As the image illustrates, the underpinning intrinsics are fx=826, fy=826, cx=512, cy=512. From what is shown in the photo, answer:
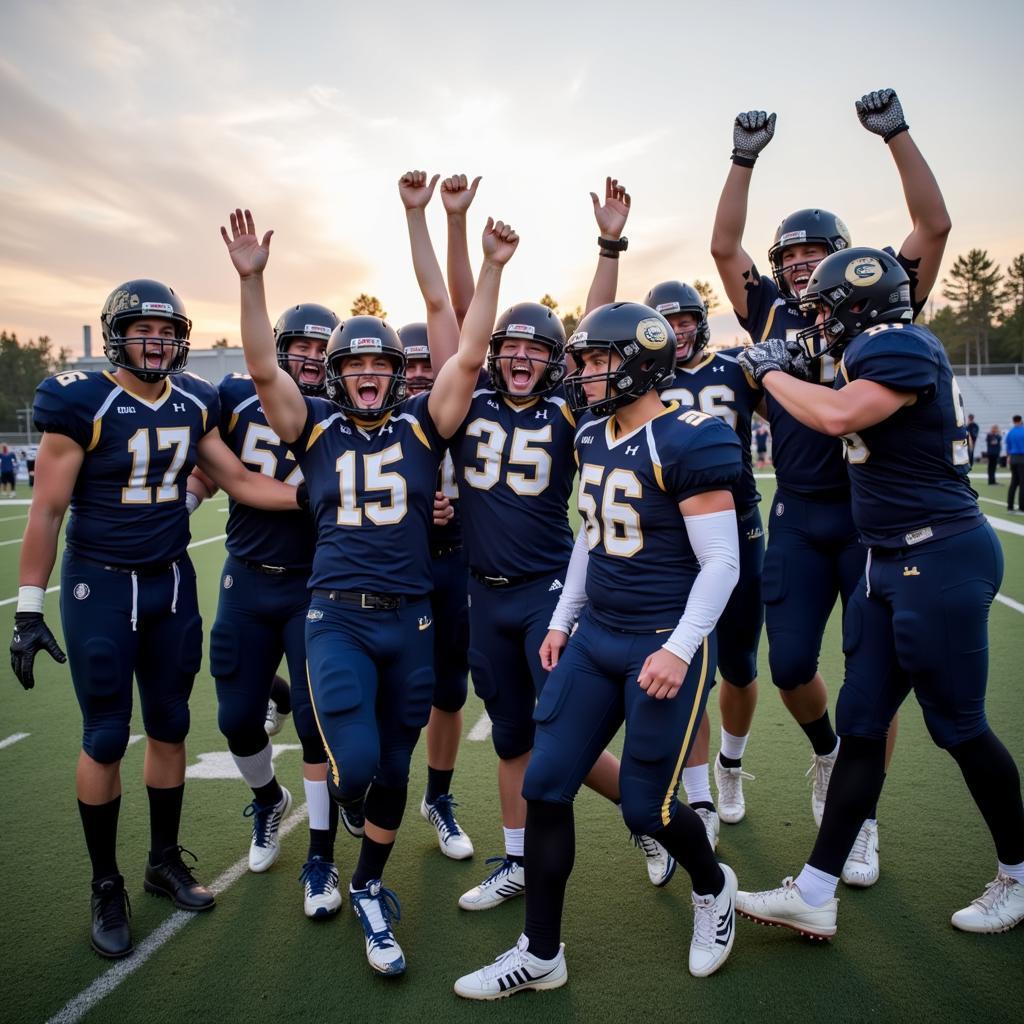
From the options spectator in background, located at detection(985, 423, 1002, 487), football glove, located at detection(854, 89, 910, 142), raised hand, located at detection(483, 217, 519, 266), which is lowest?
spectator in background, located at detection(985, 423, 1002, 487)

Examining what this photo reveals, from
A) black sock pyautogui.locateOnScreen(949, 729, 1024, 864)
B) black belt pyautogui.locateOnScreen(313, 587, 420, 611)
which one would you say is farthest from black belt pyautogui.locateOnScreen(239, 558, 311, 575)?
black sock pyautogui.locateOnScreen(949, 729, 1024, 864)

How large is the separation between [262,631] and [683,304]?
2.68 m

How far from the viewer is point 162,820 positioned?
3.79 m

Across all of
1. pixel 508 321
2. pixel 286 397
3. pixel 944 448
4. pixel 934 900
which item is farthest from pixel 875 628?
pixel 286 397

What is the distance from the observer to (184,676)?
149 inches

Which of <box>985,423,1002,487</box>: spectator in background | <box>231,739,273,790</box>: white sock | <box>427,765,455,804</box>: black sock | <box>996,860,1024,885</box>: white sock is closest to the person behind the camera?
<box>996,860,1024,885</box>: white sock

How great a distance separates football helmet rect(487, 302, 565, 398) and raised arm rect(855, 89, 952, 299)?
5.53ft

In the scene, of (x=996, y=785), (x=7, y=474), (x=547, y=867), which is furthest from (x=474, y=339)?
(x=7, y=474)

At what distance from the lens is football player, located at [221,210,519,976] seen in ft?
11.2

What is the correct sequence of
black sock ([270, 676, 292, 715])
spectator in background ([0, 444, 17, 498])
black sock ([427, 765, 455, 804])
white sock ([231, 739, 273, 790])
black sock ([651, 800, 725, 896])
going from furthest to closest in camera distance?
spectator in background ([0, 444, 17, 498])
black sock ([270, 676, 292, 715])
black sock ([427, 765, 455, 804])
white sock ([231, 739, 273, 790])
black sock ([651, 800, 725, 896])

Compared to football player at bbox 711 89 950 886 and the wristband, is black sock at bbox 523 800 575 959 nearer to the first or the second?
football player at bbox 711 89 950 886

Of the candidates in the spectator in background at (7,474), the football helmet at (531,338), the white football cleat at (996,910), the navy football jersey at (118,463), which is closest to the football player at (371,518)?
the football helmet at (531,338)

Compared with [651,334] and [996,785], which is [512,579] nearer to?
[651,334]

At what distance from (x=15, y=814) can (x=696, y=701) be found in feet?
12.5
